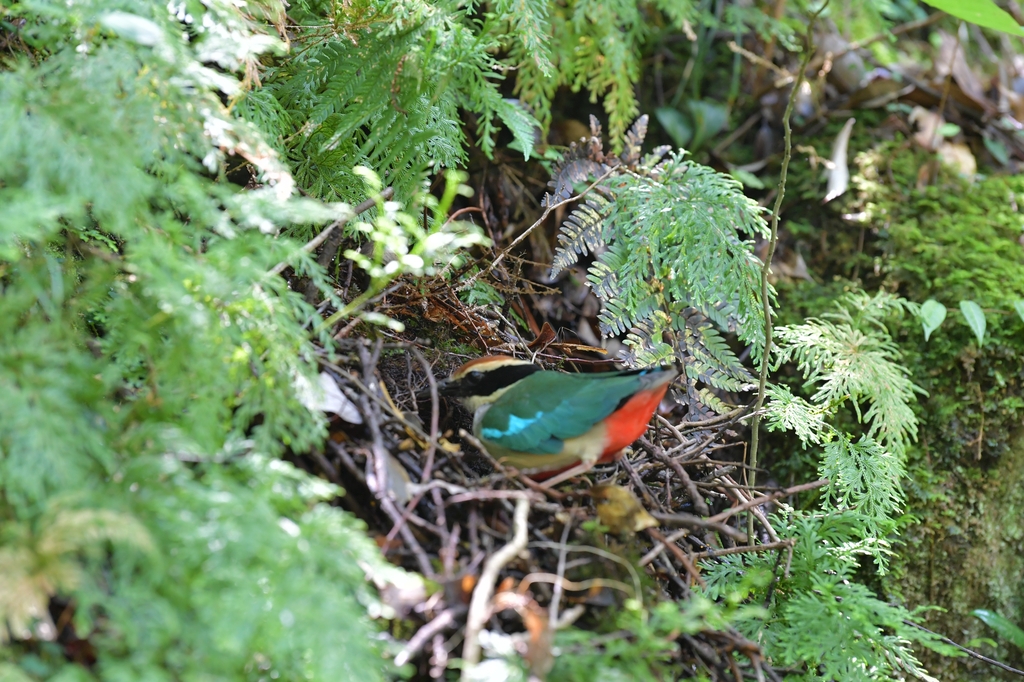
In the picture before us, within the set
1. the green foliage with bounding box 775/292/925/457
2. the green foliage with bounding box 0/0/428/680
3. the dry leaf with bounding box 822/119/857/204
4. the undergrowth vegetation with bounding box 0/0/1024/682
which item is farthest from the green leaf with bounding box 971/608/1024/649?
the green foliage with bounding box 0/0/428/680

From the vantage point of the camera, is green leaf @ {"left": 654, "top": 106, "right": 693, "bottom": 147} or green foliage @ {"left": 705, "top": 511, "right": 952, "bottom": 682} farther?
green leaf @ {"left": 654, "top": 106, "right": 693, "bottom": 147}

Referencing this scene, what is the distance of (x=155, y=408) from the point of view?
150 cm

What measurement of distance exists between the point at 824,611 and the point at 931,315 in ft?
5.74

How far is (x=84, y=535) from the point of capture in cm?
124

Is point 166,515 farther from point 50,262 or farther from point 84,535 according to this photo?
point 50,262

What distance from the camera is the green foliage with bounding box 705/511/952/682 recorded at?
1979 mm

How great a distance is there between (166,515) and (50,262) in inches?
24.2

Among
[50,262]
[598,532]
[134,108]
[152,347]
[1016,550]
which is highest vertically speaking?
[134,108]

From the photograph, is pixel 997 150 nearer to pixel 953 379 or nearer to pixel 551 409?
pixel 953 379

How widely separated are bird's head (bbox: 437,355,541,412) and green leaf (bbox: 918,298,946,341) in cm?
185

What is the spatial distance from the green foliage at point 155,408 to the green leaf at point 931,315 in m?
2.39

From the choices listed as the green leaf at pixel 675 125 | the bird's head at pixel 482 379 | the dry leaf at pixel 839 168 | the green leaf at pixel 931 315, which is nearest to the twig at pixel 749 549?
the bird's head at pixel 482 379

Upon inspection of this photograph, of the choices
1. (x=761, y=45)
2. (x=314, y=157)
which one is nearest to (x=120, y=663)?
(x=314, y=157)

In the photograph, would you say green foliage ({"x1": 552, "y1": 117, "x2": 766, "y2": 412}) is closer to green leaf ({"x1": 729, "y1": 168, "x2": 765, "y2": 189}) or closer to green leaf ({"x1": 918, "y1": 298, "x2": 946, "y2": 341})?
green leaf ({"x1": 918, "y1": 298, "x2": 946, "y2": 341})
